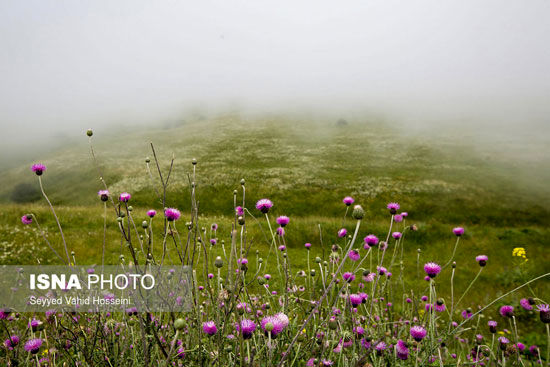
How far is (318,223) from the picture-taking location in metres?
13.7

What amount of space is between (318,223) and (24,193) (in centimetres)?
4141

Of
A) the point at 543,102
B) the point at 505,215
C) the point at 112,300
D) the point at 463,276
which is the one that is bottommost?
the point at 505,215

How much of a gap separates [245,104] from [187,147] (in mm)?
43804

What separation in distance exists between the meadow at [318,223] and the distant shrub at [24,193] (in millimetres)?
225

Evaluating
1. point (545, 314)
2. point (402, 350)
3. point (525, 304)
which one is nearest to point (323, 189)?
point (525, 304)

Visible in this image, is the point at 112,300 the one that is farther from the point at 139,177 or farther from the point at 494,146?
the point at 494,146

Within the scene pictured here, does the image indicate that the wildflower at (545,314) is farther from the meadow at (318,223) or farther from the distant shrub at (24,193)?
the distant shrub at (24,193)

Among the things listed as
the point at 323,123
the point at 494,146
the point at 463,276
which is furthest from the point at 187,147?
the point at 494,146

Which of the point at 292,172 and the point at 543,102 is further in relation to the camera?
the point at 543,102

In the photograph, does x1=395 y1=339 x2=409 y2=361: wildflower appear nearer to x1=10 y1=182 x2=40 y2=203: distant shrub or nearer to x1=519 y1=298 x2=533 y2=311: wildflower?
x1=519 y1=298 x2=533 y2=311: wildflower

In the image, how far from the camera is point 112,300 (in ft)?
12.7

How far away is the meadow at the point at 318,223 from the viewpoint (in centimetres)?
277

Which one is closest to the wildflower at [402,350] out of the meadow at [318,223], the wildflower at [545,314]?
the meadow at [318,223]

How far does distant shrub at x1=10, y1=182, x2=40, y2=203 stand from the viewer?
3583 centimetres
